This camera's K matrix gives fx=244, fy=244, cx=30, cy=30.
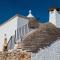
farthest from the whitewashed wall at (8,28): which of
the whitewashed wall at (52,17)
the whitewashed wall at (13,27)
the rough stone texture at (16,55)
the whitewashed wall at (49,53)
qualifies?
the whitewashed wall at (49,53)

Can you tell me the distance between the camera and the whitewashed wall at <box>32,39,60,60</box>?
20.8 meters

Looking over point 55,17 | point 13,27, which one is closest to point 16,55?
point 13,27

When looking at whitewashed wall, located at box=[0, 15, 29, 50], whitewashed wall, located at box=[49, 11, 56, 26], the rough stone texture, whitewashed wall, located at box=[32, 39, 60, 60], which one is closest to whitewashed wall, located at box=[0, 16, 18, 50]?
whitewashed wall, located at box=[0, 15, 29, 50]

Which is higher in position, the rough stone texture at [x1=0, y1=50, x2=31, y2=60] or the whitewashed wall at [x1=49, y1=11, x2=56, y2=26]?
the whitewashed wall at [x1=49, y1=11, x2=56, y2=26]

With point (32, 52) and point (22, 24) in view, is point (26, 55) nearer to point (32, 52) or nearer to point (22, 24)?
point (32, 52)

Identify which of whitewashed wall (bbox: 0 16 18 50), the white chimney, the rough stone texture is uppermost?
the white chimney

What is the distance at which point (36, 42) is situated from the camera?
854 inches

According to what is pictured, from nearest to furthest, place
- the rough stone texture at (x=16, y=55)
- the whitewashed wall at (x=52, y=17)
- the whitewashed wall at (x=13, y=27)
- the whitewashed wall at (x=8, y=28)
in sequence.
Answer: the rough stone texture at (x=16, y=55) < the whitewashed wall at (x=13, y=27) < the whitewashed wall at (x=8, y=28) < the whitewashed wall at (x=52, y=17)

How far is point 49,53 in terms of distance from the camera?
20984 mm

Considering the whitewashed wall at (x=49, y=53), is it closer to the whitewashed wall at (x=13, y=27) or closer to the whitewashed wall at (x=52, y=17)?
the whitewashed wall at (x=13, y=27)

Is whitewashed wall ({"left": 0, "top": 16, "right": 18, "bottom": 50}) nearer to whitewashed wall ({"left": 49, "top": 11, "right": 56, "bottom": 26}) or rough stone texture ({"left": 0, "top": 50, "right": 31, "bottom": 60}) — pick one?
whitewashed wall ({"left": 49, "top": 11, "right": 56, "bottom": 26})

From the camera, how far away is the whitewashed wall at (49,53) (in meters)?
20.8

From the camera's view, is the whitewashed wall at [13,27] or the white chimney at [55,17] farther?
the white chimney at [55,17]

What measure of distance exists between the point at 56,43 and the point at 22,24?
7046 mm
